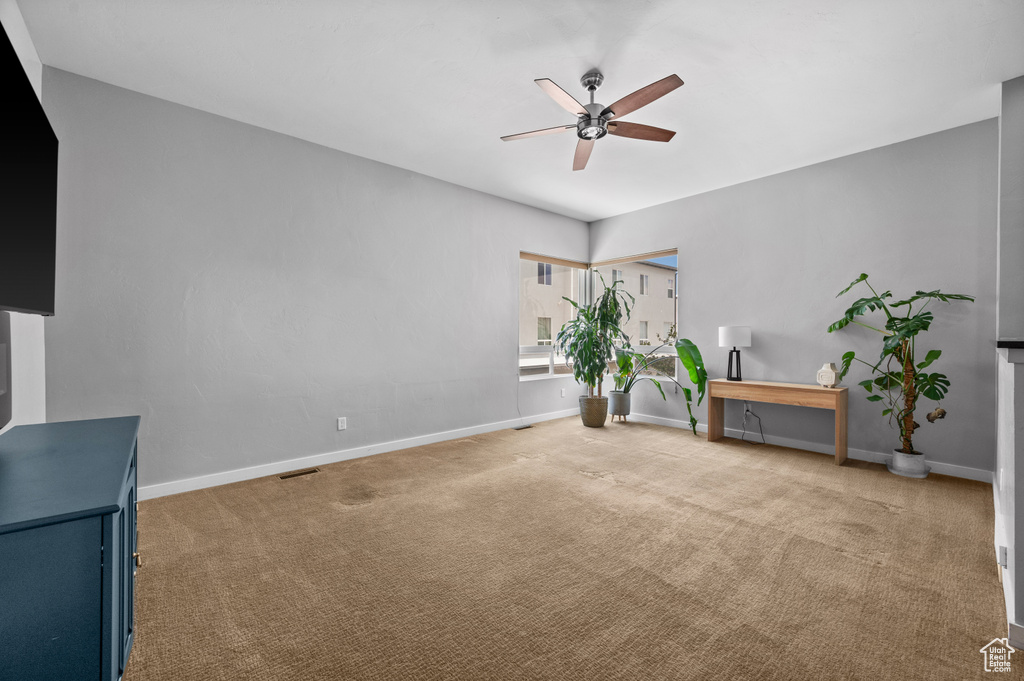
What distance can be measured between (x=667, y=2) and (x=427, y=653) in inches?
117

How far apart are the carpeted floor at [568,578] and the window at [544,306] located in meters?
2.46

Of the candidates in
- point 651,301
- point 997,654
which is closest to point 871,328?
point 651,301

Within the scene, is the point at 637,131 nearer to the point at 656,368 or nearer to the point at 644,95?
the point at 644,95

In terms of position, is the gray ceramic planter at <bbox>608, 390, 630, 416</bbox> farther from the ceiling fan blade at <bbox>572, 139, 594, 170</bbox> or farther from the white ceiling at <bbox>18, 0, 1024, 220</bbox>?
the ceiling fan blade at <bbox>572, 139, 594, 170</bbox>

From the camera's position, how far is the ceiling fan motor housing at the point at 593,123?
8.76 feet

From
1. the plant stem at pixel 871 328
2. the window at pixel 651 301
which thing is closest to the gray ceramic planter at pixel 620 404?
the window at pixel 651 301

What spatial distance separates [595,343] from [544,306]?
0.91 metres

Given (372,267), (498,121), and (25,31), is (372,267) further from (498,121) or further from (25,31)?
(25,31)

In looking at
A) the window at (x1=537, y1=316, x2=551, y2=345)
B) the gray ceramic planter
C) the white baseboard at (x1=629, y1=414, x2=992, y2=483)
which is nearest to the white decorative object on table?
the white baseboard at (x1=629, y1=414, x2=992, y2=483)

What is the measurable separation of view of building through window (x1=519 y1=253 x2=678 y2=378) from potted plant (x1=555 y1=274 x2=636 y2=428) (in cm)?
33

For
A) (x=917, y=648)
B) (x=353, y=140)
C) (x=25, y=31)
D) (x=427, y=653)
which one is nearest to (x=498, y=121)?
(x=353, y=140)

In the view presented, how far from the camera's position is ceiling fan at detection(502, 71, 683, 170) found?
7.73 ft

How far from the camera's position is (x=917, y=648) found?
1540 millimetres

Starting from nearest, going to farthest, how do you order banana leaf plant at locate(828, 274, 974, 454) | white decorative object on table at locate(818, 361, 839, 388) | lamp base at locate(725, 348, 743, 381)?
banana leaf plant at locate(828, 274, 974, 454) < white decorative object on table at locate(818, 361, 839, 388) < lamp base at locate(725, 348, 743, 381)
